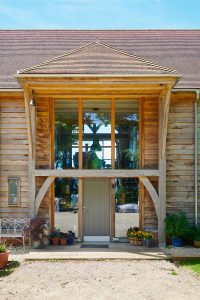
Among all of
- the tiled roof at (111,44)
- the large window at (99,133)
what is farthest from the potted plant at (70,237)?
the tiled roof at (111,44)

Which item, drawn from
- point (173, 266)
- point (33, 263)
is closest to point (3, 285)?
point (33, 263)

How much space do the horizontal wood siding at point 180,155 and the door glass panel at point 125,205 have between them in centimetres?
104

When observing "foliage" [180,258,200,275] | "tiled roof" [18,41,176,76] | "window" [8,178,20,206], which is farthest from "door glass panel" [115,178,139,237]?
"tiled roof" [18,41,176,76]

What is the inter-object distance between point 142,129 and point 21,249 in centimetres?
506

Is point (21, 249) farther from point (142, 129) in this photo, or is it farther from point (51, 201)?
point (142, 129)

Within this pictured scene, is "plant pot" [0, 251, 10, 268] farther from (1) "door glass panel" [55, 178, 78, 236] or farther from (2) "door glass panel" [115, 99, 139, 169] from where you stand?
(2) "door glass panel" [115, 99, 139, 169]

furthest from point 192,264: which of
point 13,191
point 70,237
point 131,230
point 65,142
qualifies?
point 13,191

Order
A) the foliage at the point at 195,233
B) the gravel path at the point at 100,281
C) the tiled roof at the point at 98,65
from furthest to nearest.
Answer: the foliage at the point at 195,233 < the tiled roof at the point at 98,65 < the gravel path at the point at 100,281

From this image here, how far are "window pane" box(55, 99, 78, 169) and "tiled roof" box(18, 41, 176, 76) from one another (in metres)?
1.54

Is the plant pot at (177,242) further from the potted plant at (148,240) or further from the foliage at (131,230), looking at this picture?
the foliage at (131,230)

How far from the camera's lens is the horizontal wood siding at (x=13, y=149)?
12453 millimetres

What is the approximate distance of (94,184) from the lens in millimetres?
12852

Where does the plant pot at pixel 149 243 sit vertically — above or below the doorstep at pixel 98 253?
above

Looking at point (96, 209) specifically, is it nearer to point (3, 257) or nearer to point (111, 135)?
point (111, 135)
